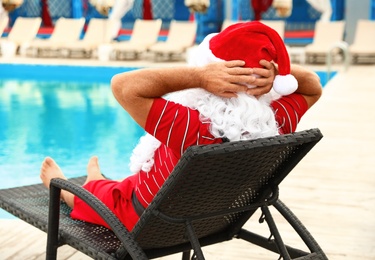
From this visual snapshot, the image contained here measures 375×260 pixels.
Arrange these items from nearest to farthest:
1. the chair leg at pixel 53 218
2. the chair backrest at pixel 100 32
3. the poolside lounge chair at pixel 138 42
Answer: the chair leg at pixel 53 218
the poolside lounge chair at pixel 138 42
the chair backrest at pixel 100 32

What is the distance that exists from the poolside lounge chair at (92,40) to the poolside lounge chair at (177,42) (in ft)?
3.65

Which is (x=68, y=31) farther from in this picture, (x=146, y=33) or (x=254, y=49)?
(x=254, y=49)

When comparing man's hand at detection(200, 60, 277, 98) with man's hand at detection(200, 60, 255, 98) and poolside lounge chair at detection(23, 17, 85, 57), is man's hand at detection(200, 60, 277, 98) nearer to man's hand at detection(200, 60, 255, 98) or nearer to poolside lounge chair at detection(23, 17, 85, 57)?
man's hand at detection(200, 60, 255, 98)

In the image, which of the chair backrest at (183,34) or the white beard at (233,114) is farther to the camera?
the chair backrest at (183,34)

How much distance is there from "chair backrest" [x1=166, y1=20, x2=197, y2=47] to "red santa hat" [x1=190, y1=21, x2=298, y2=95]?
12078 millimetres

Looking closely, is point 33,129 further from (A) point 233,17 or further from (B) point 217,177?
(A) point 233,17

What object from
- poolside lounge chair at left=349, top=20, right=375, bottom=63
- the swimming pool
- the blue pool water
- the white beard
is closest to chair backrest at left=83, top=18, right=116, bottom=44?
the blue pool water

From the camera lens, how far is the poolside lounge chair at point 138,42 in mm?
13953

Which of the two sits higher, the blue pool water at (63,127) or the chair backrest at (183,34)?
the blue pool water at (63,127)

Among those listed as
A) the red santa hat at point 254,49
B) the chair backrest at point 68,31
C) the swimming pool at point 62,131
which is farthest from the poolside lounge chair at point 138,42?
the red santa hat at point 254,49

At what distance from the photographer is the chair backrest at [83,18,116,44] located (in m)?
14.8

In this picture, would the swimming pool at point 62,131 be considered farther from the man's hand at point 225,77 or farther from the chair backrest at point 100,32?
the chair backrest at point 100,32

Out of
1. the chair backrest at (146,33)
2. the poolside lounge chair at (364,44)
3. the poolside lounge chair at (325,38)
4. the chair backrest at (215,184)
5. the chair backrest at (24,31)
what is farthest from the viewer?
the chair backrest at (24,31)

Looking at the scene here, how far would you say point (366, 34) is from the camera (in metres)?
13.5
